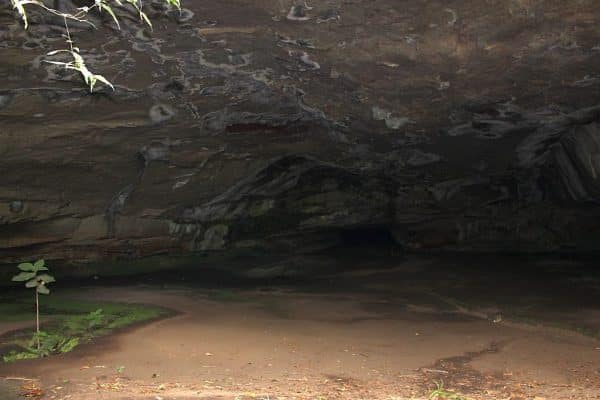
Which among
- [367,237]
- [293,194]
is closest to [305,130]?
[293,194]

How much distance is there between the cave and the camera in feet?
15.7

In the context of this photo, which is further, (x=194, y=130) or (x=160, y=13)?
(x=194, y=130)

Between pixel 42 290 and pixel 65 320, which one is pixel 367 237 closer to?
pixel 65 320

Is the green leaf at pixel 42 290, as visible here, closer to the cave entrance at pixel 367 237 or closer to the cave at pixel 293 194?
the cave at pixel 293 194

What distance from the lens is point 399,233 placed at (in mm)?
14125

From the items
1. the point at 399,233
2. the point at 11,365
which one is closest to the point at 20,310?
the point at 11,365

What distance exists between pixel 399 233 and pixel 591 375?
9523mm

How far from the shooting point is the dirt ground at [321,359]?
13.3 feet

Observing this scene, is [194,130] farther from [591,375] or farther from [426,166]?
[591,375]

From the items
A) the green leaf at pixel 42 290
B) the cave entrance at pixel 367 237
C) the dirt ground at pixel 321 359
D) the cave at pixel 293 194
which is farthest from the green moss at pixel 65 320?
the cave entrance at pixel 367 237

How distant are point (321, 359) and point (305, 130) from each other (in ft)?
14.4

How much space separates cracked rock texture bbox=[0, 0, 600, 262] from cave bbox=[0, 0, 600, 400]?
0.12 ft

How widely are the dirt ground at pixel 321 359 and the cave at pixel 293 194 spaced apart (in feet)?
0.13

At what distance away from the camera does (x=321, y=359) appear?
5098 mm
